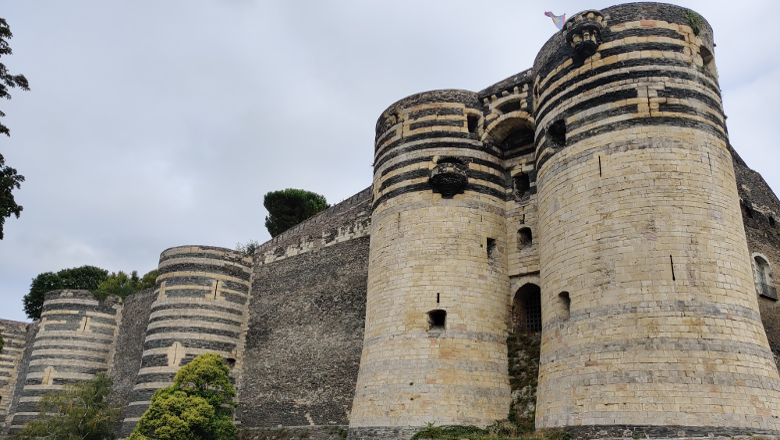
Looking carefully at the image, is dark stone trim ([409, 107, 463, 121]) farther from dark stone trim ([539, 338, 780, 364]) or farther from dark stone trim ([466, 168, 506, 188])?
dark stone trim ([539, 338, 780, 364])

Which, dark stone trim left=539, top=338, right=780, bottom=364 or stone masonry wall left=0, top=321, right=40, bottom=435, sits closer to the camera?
dark stone trim left=539, top=338, right=780, bottom=364

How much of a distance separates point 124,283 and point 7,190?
32463mm

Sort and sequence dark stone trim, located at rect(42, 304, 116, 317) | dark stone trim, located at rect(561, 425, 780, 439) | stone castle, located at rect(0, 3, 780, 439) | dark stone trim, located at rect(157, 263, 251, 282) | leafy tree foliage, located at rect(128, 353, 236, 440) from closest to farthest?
dark stone trim, located at rect(561, 425, 780, 439) → stone castle, located at rect(0, 3, 780, 439) → leafy tree foliage, located at rect(128, 353, 236, 440) → dark stone trim, located at rect(157, 263, 251, 282) → dark stone trim, located at rect(42, 304, 116, 317)

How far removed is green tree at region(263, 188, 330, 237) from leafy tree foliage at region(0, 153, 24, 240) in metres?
27.2

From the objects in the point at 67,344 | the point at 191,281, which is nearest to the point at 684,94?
the point at 191,281

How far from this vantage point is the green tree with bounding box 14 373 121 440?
24.5 m

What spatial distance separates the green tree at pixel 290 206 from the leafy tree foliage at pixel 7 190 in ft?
89.3

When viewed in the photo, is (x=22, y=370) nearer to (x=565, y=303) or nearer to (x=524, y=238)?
(x=524, y=238)

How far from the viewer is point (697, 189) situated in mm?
12109

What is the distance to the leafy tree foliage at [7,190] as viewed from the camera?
39.0 ft

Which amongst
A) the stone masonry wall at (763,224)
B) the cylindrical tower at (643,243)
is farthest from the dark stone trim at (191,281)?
the stone masonry wall at (763,224)

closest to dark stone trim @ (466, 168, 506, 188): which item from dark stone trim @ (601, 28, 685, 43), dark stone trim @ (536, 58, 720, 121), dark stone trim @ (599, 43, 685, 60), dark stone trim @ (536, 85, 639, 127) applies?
dark stone trim @ (536, 85, 639, 127)

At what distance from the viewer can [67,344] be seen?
29906 mm

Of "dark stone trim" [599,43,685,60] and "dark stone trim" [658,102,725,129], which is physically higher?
"dark stone trim" [599,43,685,60]
